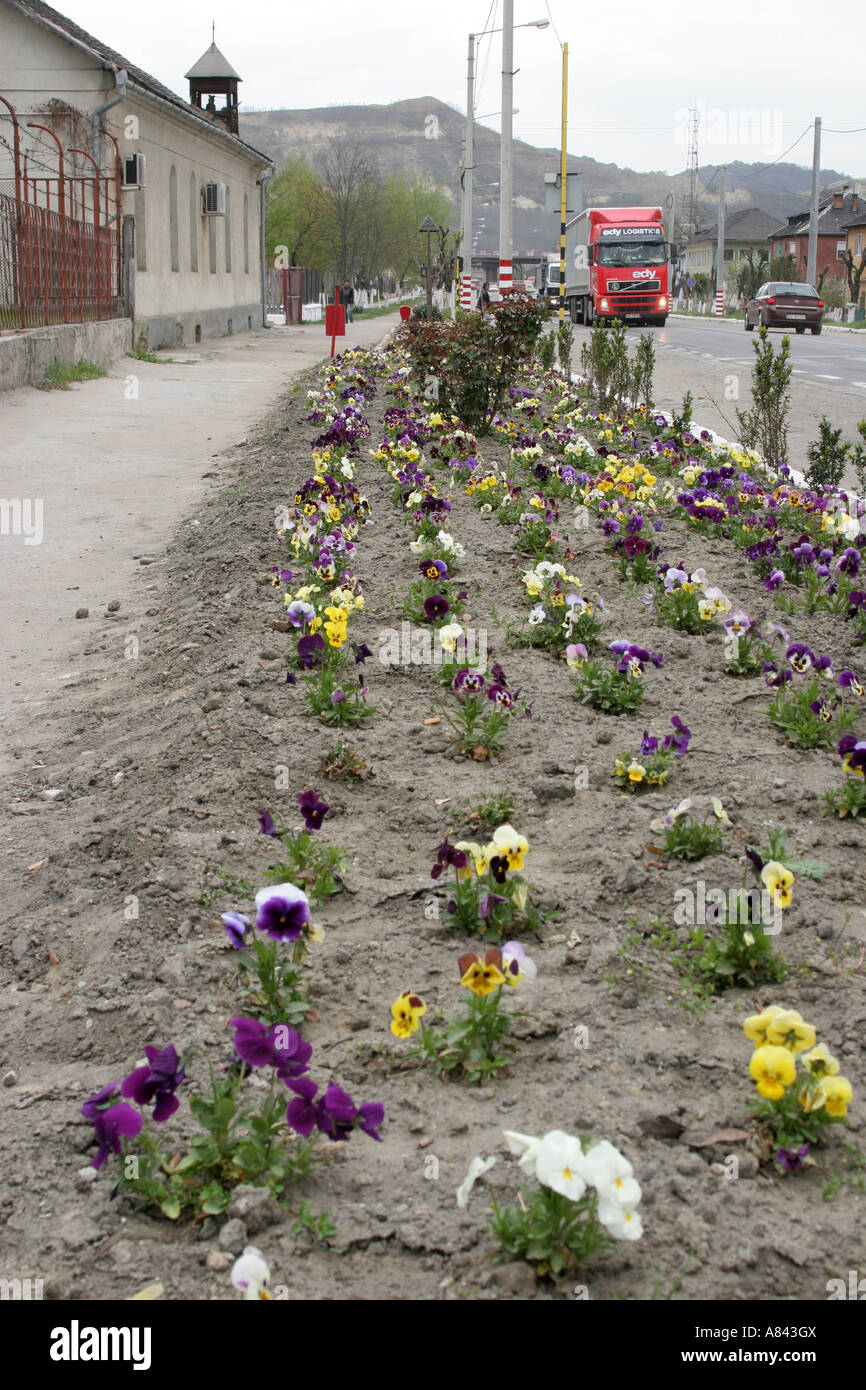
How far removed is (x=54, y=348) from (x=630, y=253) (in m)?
26.8

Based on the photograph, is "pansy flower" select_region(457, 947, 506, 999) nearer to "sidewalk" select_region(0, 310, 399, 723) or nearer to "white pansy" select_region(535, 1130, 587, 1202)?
"white pansy" select_region(535, 1130, 587, 1202)

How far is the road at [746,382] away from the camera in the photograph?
1485cm

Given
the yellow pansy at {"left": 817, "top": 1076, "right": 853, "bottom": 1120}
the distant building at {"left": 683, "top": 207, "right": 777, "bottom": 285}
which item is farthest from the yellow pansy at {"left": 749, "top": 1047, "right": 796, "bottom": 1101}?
the distant building at {"left": 683, "top": 207, "right": 777, "bottom": 285}

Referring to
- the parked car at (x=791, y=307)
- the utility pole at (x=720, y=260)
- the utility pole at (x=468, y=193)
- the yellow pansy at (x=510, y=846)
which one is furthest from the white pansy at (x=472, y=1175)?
the utility pole at (x=720, y=260)

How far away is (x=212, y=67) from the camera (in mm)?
44281

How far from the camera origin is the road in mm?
14852

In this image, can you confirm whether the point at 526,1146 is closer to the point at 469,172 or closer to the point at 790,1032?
the point at 790,1032

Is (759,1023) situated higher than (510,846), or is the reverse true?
(510,846)

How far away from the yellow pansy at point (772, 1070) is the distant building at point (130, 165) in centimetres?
1737

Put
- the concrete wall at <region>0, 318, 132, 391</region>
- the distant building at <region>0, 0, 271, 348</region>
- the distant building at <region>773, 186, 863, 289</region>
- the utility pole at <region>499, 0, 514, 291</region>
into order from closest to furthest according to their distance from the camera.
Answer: the concrete wall at <region>0, 318, 132, 391</region> → the distant building at <region>0, 0, 271, 348</region> → the utility pole at <region>499, 0, 514, 291</region> → the distant building at <region>773, 186, 863, 289</region>

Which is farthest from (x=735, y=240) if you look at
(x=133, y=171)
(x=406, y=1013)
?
(x=406, y=1013)
